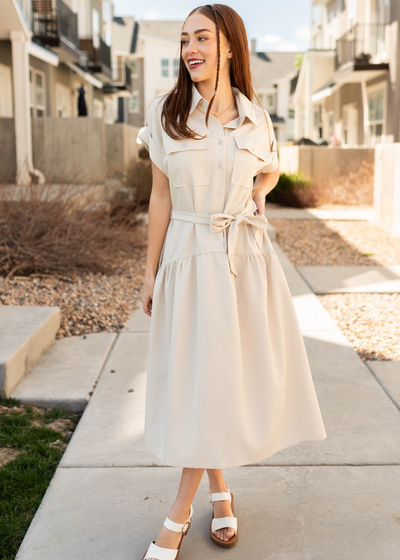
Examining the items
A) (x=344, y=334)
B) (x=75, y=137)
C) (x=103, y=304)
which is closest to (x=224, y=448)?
(x=344, y=334)

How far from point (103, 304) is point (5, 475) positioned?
2.68 metres

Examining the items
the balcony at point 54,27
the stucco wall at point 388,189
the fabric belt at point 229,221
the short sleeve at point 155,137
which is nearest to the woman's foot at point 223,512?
the fabric belt at point 229,221

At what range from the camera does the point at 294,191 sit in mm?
12820

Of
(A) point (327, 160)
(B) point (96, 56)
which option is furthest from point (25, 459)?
(B) point (96, 56)

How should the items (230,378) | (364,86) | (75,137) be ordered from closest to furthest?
(230,378) < (75,137) < (364,86)

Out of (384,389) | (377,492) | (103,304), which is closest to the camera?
(377,492)

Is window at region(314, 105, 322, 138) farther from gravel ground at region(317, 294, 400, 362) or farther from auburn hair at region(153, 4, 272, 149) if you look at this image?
auburn hair at region(153, 4, 272, 149)

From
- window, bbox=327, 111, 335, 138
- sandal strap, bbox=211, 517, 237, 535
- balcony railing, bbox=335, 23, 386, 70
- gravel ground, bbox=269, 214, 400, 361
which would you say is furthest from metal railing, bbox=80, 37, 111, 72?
sandal strap, bbox=211, 517, 237, 535

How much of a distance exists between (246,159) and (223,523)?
4.29 feet

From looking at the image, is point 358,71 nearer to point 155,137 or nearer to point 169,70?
point 155,137

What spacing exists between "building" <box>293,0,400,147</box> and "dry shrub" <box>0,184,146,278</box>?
11.3m

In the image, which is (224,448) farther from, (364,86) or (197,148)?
(364,86)

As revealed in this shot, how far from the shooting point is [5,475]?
2609mm

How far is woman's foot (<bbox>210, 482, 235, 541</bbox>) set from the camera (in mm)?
2162
